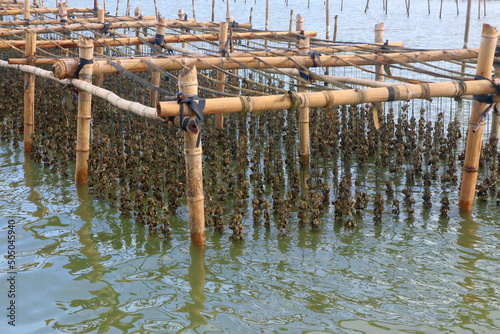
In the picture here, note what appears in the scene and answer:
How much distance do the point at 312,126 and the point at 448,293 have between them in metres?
5.25

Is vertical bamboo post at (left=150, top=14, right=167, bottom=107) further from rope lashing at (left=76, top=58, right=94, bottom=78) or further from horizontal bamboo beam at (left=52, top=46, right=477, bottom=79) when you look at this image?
rope lashing at (left=76, top=58, right=94, bottom=78)

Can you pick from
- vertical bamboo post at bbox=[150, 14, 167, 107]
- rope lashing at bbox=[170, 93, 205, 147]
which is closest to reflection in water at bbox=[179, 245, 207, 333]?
rope lashing at bbox=[170, 93, 205, 147]

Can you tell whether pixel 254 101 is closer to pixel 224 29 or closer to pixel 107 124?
pixel 224 29

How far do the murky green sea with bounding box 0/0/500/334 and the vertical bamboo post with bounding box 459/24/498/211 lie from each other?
28 cm

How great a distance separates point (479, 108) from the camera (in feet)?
21.5

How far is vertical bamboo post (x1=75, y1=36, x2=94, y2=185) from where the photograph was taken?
7.04m

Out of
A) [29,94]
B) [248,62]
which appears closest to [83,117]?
[29,94]

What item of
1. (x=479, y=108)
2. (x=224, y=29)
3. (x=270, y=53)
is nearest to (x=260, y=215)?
(x=479, y=108)

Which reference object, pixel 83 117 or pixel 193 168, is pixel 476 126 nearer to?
pixel 193 168

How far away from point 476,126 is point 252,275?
10.3ft

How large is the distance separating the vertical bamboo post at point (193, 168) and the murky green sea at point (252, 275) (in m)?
0.25

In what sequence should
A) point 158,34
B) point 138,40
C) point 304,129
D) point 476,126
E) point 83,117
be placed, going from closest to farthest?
point 476,126 → point 83,117 → point 304,129 → point 158,34 → point 138,40

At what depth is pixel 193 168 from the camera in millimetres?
5473

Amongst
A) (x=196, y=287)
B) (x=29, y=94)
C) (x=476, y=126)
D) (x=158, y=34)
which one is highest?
(x=158, y=34)
